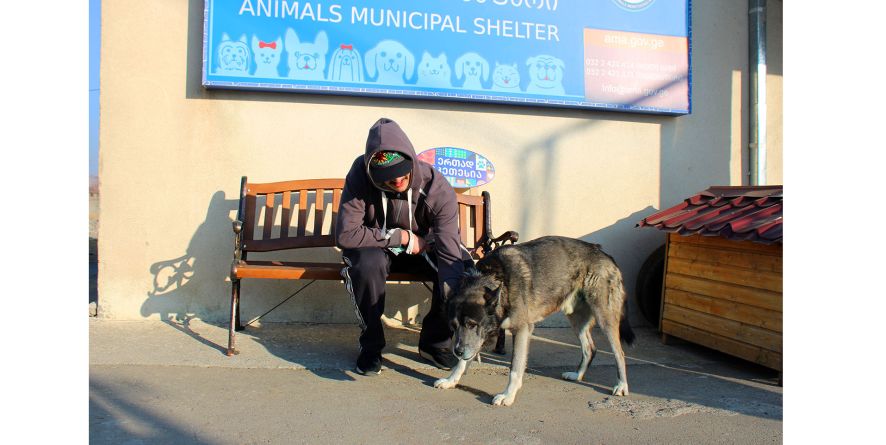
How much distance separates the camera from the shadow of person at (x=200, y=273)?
5.16 m

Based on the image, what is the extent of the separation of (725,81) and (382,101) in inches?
140

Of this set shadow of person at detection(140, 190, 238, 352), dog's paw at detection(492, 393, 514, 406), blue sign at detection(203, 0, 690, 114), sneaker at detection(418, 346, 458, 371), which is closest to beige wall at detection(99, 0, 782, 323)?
shadow of person at detection(140, 190, 238, 352)

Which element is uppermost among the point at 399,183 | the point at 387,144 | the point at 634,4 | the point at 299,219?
the point at 634,4

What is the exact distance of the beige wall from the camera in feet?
16.7

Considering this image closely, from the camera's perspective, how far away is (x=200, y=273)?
5203mm

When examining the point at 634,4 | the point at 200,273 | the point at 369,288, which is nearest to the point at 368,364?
the point at 369,288

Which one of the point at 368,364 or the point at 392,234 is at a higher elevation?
the point at 392,234

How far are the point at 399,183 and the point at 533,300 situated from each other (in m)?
1.17

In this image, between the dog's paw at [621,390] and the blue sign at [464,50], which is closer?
the dog's paw at [621,390]

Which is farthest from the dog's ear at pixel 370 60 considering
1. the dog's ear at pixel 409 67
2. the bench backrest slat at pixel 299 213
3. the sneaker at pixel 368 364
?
the sneaker at pixel 368 364

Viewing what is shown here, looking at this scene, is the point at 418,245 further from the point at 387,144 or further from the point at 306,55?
the point at 306,55

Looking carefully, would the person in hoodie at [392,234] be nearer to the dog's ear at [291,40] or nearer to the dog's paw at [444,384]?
the dog's paw at [444,384]

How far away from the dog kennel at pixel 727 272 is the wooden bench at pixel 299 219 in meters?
1.47

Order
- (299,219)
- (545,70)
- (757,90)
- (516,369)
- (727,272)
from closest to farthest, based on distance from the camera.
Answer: (516,369) → (727,272) → (299,219) → (545,70) → (757,90)
